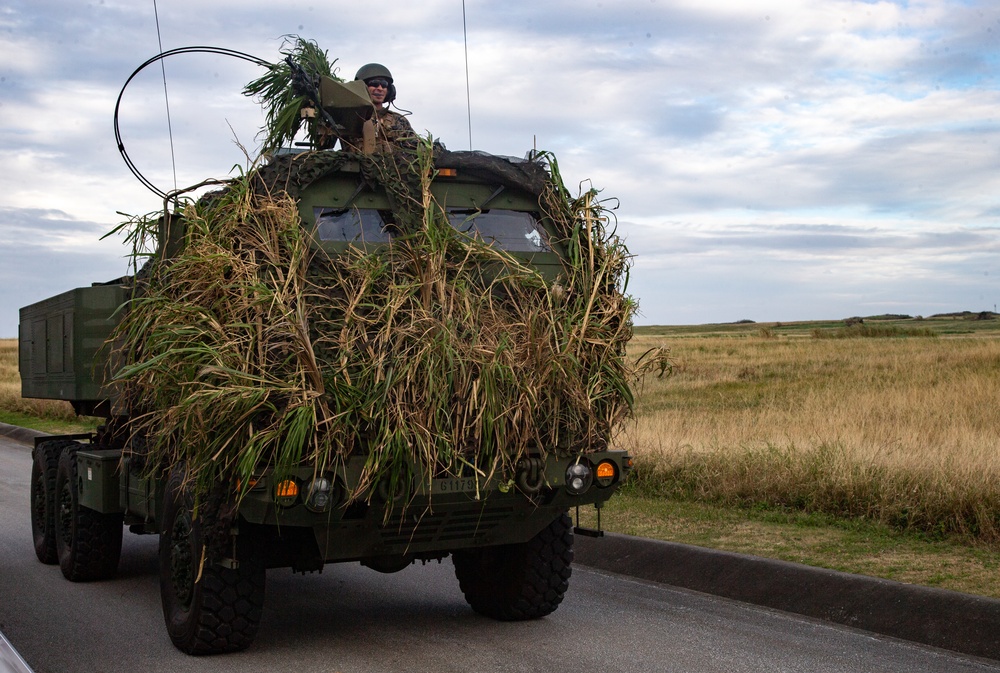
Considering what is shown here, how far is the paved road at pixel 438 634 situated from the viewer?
627 centimetres

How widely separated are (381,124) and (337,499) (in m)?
3.12

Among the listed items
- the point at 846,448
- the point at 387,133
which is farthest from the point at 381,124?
the point at 846,448

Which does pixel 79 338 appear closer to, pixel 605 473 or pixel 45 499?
pixel 45 499

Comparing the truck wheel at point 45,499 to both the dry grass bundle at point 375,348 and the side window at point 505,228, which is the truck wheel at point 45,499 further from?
the side window at point 505,228

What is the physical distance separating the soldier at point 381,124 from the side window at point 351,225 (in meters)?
0.51

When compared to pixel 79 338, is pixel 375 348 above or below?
below

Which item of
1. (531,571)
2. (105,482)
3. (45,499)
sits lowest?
(531,571)

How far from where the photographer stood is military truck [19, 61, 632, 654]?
240 inches

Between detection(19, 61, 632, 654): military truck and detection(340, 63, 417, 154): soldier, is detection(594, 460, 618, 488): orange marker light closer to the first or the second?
detection(19, 61, 632, 654): military truck

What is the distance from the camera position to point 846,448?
36.7ft

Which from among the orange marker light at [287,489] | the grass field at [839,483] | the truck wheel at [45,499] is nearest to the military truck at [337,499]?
the orange marker light at [287,489]

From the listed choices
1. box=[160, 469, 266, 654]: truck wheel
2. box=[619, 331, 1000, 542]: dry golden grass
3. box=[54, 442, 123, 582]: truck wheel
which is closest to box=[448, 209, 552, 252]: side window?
box=[619, 331, 1000, 542]: dry golden grass

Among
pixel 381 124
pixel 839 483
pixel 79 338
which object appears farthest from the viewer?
pixel 839 483

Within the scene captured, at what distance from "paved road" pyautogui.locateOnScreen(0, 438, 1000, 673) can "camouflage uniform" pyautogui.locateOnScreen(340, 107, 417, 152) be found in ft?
10.0
